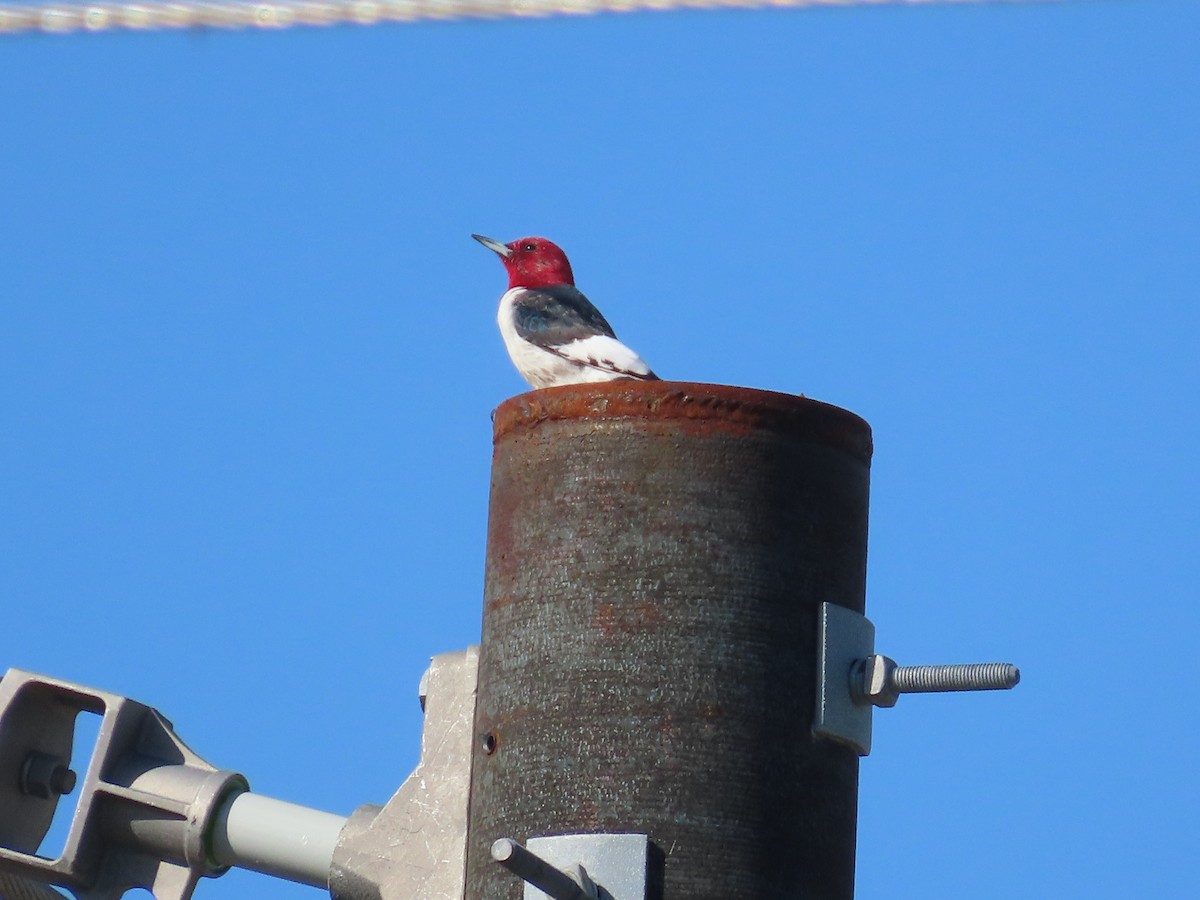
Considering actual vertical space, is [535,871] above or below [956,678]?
below

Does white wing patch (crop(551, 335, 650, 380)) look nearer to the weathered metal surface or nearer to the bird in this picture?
the bird

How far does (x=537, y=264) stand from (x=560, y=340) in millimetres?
2184

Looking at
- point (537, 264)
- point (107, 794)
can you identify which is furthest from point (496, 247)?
point (107, 794)

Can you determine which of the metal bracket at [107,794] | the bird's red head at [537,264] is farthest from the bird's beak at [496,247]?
the metal bracket at [107,794]

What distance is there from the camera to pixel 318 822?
617cm

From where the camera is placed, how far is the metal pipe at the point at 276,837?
6141 millimetres

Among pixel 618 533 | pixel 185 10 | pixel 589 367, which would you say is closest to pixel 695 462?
pixel 618 533

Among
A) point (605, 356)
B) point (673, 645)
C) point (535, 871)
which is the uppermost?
point (605, 356)

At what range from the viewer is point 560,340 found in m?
10.9

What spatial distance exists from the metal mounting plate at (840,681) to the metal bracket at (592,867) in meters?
A: 0.43

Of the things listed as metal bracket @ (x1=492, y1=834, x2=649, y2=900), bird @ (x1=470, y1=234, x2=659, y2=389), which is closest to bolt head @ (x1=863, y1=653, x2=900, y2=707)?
metal bracket @ (x1=492, y1=834, x2=649, y2=900)

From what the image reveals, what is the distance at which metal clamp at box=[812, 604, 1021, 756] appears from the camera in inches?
235

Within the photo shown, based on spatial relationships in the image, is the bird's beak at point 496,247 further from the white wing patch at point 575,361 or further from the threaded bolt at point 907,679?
the threaded bolt at point 907,679

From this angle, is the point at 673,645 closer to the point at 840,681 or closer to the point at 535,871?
the point at 840,681
